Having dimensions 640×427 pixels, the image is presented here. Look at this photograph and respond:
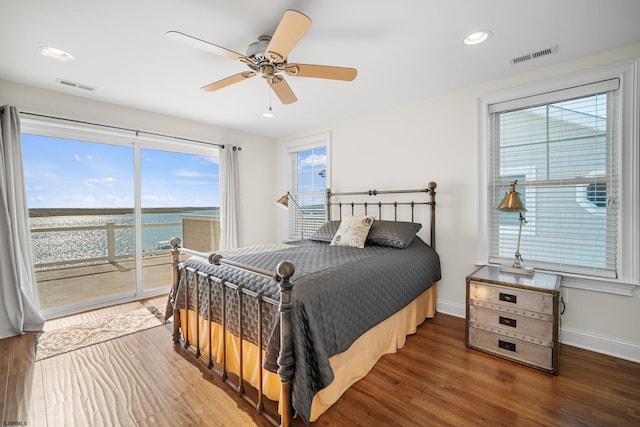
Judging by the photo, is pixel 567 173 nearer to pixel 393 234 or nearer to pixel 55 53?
pixel 393 234

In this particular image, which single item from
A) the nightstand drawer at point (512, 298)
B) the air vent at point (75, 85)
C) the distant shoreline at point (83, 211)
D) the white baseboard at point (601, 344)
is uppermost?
the air vent at point (75, 85)

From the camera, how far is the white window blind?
7.40 ft

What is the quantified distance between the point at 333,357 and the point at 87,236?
11.2 ft

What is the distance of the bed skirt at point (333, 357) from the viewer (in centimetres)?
160

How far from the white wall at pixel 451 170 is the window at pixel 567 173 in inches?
→ 5.2

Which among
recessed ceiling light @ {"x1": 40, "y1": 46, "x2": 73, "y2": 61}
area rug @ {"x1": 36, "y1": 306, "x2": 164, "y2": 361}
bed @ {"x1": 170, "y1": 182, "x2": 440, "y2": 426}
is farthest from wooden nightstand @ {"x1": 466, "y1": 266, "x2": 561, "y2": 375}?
recessed ceiling light @ {"x1": 40, "y1": 46, "x2": 73, "y2": 61}

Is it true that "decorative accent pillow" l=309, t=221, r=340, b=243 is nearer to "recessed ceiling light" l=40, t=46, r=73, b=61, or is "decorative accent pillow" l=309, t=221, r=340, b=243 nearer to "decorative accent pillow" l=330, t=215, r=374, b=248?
"decorative accent pillow" l=330, t=215, r=374, b=248

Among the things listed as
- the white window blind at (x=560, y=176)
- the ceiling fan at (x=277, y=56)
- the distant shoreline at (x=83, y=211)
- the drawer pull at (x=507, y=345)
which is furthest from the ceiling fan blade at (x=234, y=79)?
the drawer pull at (x=507, y=345)

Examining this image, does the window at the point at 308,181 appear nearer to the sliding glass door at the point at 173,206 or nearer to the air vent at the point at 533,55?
the sliding glass door at the point at 173,206

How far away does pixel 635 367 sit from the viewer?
2.04 meters

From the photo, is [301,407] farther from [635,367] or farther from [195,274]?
[635,367]

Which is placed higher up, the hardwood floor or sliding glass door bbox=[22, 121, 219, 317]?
sliding glass door bbox=[22, 121, 219, 317]

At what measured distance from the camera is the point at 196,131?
404 centimetres

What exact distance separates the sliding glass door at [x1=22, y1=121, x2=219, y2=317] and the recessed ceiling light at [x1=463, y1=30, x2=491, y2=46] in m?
3.58
